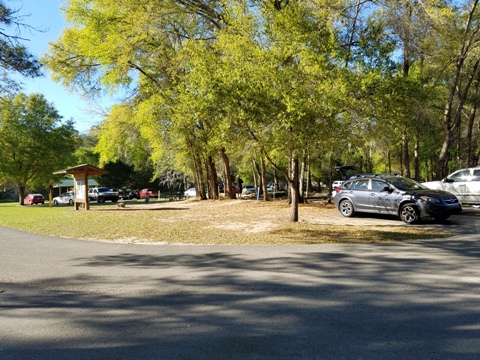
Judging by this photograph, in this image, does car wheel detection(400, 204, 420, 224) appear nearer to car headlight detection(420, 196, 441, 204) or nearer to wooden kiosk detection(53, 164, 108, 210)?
car headlight detection(420, 196, 441, 204)

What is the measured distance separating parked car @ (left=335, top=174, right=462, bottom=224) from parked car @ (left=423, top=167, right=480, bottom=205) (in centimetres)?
349

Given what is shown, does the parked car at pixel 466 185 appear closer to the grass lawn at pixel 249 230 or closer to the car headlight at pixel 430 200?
the grass lawn at pixel 249 230

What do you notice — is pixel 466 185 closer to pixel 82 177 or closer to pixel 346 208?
pixel 346 208

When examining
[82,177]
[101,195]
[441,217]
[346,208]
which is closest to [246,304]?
[441,217]

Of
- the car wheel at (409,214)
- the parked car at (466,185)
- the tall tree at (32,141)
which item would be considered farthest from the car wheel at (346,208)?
the tall tree at (32,141)

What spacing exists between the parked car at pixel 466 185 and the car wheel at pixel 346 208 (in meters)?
5.26

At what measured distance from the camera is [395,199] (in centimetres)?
1452

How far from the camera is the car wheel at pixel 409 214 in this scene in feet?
45.7

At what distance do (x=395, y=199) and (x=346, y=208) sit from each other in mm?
2408

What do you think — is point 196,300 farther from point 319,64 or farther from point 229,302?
point 319,64

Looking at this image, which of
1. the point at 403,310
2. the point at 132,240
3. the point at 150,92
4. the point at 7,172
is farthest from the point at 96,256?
the point at 7,172

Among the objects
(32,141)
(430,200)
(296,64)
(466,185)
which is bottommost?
(430,200)

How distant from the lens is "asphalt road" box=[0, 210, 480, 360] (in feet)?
13.0

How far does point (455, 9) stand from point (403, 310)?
18.7 m
